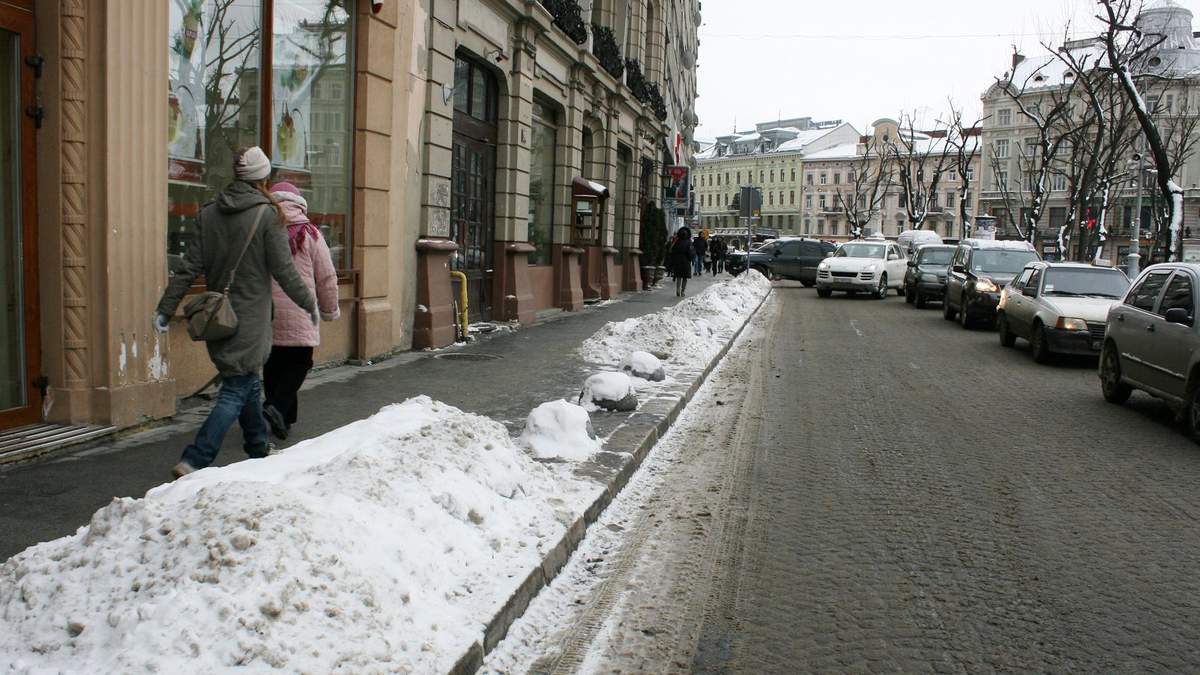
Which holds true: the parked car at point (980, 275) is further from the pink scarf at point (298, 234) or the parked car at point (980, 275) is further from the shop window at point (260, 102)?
the pink scarf at point (298, 234)

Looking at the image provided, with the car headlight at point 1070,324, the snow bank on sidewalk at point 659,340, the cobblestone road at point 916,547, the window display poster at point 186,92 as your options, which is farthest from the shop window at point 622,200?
the window display poster at point 186,92

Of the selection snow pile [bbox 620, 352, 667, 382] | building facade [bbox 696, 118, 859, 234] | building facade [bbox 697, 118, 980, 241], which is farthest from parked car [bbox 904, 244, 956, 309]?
building facade [bbox 696, 118, 859, 234]

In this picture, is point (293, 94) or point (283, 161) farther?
point (293, 94)

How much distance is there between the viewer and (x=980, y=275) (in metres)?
19.7

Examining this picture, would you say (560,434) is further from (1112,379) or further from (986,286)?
(986,286)

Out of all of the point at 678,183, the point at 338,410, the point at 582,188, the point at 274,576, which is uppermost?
the point at 678,183

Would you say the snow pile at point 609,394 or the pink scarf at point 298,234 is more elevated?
the pink scarf at point 298,234

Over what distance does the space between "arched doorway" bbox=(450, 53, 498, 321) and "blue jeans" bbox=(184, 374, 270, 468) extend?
8.38 metres

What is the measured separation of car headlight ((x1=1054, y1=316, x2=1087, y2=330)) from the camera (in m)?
13.4

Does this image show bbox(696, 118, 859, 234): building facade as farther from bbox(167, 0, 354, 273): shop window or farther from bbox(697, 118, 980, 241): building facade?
bbox(167, 0, 354, 273): shop window

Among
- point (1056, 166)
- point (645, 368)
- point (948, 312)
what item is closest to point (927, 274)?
point (948, 312)

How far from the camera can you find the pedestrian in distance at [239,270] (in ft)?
18.2

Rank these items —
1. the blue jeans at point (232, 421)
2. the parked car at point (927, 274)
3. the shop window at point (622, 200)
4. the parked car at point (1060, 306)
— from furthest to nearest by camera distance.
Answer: the shop window at point (622, 200) < the parked car at point (927, 274) < the parked car at point (1060, 306) < the blue jeans at point (232, 421)

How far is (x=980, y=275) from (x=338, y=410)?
14.9 meters
